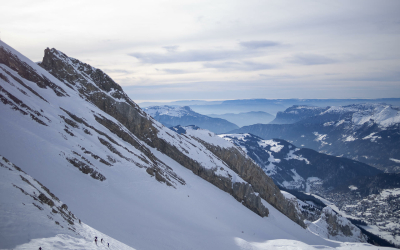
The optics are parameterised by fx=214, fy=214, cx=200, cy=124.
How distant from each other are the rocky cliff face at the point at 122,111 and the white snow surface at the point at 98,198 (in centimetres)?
1490

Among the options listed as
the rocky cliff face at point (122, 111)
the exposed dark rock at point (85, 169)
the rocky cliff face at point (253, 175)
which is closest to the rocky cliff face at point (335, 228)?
the rocky cliff face at point (253, 175)

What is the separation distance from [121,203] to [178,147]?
40983 mm

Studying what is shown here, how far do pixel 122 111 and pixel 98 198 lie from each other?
134 feet

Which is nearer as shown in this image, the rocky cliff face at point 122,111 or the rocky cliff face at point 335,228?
the rocky cliff face at point 122,111

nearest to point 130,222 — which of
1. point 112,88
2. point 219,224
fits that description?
point 219,224

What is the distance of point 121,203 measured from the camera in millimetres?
27891

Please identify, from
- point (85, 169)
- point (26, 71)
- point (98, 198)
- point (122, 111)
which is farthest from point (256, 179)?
point (26, 71)

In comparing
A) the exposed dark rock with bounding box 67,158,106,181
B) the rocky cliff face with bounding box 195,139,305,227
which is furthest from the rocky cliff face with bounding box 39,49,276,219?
the exposed dark rock with bounding box 67,158,106,181

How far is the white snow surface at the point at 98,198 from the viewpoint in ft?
53.2

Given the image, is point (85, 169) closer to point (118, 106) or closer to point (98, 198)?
point (98, 198)

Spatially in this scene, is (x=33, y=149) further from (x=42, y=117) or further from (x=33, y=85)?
(x=33, y=85)

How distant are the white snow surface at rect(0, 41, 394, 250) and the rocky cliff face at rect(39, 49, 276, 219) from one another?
14897 millimetres

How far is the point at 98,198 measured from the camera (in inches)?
1040

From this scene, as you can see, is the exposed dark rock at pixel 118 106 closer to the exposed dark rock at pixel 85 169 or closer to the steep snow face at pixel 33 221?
the exposed dark rock at pixel 85 169
